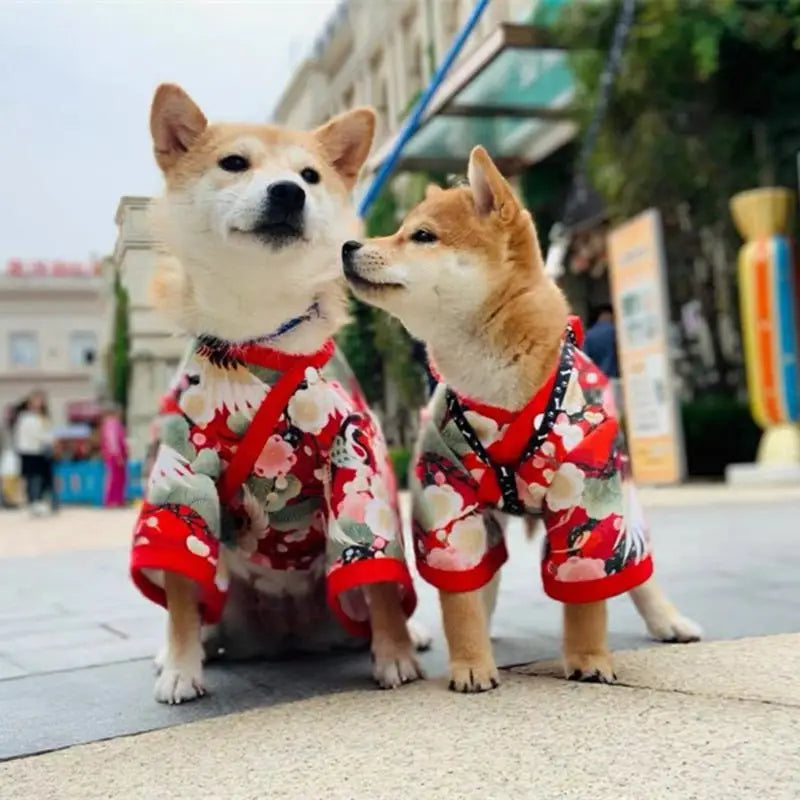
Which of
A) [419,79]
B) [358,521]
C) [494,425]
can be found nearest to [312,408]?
[358,521]

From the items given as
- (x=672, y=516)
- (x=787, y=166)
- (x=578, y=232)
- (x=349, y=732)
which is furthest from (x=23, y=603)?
(x=787, y=166)

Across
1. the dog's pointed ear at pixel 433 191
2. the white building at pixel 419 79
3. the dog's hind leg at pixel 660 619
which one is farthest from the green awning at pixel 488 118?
the dog's hind leg at pixel 660 619

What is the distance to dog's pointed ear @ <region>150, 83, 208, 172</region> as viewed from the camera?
4.78 ft

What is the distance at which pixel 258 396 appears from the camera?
5.08 feet

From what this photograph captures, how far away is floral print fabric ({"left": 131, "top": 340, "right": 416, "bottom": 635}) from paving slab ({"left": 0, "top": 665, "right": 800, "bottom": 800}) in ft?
0.80

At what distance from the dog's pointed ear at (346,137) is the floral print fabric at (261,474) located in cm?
33

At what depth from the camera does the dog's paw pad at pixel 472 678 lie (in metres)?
1.49

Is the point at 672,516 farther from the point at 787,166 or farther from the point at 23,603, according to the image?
the point at 787,166

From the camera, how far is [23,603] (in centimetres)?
240

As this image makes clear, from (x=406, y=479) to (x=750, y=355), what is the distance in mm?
5381

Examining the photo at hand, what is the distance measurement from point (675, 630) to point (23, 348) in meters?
1.33

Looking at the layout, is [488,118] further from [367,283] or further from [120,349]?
[120,349]

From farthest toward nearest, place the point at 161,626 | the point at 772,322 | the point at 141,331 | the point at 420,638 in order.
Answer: the point at 772,322 < the point at 161,626 < the point at 420,638 < the point at 141,331

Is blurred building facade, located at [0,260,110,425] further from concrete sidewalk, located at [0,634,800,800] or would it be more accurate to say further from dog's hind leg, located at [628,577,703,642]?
dog's hind leg, located at [628,577,703,642]
